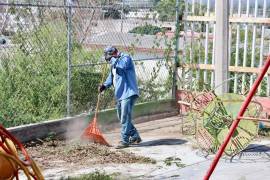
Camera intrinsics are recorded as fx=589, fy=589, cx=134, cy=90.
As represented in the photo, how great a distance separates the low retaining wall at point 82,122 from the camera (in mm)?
9002

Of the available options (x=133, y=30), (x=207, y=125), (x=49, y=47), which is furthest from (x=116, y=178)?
(x=133, y=30)

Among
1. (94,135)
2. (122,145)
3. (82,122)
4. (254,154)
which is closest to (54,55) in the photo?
(82,122)

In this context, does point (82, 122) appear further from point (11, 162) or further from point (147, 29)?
point (11, 162)

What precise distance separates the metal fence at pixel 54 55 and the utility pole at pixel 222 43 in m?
1.83

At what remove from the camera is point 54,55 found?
33.2 feet

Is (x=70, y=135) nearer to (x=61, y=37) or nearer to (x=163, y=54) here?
(x=61, y=37)

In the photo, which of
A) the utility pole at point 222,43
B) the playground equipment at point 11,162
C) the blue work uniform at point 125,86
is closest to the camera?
the playground equipment at point 11,162

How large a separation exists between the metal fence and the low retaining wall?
24 centimetres

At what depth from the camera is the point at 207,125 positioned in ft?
28.9

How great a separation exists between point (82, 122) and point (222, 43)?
2757 millimetres

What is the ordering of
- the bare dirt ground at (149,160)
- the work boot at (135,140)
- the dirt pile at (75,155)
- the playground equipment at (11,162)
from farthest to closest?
1. the work boot at (135,140)
2. the dirt pile at (75,155)
3. the bare dirt ground at (149,160)
4. the playground equipment at (11,162)

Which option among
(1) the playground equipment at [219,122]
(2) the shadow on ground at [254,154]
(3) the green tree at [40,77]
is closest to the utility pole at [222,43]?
(1) the playground equipment at [219,122]

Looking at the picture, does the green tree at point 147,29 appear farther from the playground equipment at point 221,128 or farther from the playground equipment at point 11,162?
the playground equipment at point 11,162

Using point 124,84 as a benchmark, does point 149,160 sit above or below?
below
